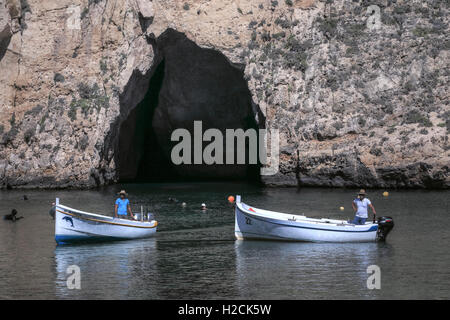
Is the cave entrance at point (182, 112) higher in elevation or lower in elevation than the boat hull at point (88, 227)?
higher

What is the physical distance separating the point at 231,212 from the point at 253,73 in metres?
34.0

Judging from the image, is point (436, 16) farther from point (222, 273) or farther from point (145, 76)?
point (222, 273)

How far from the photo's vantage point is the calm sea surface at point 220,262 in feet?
91.9

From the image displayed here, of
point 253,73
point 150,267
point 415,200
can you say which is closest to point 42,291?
point 150,267

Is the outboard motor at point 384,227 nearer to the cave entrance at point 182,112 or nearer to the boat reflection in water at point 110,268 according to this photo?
the boat reflection in water at point 110,268

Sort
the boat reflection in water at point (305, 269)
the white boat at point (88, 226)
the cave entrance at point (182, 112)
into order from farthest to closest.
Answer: the cave entrance at point (182, 112) → the white boat at point (88, 226) → the boat reflection in water at point (305, 269)

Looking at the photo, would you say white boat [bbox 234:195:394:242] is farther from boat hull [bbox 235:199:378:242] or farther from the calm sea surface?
the calm sea surface

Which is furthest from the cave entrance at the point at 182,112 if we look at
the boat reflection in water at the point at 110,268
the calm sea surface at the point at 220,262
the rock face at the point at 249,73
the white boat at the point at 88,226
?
the boat reflection in water at the point at 110,268

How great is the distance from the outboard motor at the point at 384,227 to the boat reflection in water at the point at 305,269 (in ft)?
2.33

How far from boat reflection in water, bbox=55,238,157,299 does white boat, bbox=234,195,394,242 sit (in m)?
5.56

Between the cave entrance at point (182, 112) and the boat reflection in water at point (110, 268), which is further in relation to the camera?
the cave entrance at point (182, 112)

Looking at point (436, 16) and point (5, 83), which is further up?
point (436, 16)

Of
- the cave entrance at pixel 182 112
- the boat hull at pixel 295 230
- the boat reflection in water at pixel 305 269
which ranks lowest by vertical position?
the boat reflection in water at pixel 305 269
